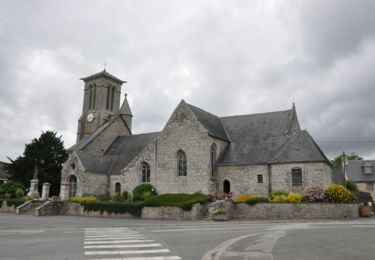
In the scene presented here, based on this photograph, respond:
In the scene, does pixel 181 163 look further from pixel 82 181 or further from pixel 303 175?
pixel 303 175

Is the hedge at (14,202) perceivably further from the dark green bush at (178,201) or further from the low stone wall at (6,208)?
the dark green bush at (178,201)

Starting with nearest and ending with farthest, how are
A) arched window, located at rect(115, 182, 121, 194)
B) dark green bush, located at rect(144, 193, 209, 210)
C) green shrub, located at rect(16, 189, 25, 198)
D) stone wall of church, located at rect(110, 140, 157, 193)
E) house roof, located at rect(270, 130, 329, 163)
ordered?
1. dark green bush, located at rect(144, 193, 209, 210)
2. house roof, located at rect(270, 130, 329, 163)
3. stone wall of church, located at rect(110, 140, 157, 193)
4. green shrub, located at rect(16, 189, 25, 198)
5. arched window, located at rect(115, 182, 121, 194)

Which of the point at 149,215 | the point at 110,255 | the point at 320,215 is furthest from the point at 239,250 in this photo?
the point at 149,215

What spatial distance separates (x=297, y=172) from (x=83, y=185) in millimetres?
19984

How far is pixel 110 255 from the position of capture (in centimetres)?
866

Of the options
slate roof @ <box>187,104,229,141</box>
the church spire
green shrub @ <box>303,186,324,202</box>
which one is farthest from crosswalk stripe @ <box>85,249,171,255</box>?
the church spire

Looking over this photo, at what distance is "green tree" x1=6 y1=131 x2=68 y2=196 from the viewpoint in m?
41.0

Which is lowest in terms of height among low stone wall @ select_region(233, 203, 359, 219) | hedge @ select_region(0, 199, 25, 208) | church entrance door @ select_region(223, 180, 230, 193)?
low stone wall @ select_region(233, 203, 359, 219)

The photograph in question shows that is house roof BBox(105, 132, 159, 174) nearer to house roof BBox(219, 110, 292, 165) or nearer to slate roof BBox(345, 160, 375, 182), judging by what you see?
house roof BBox(219, 110, 292, 165)

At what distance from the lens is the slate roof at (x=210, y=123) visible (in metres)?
32.6

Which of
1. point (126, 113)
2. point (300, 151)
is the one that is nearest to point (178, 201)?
point (300, 151)

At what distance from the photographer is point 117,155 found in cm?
4131

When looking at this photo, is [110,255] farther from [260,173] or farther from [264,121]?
[264,121]

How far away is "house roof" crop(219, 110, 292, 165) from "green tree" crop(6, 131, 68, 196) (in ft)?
66.5
